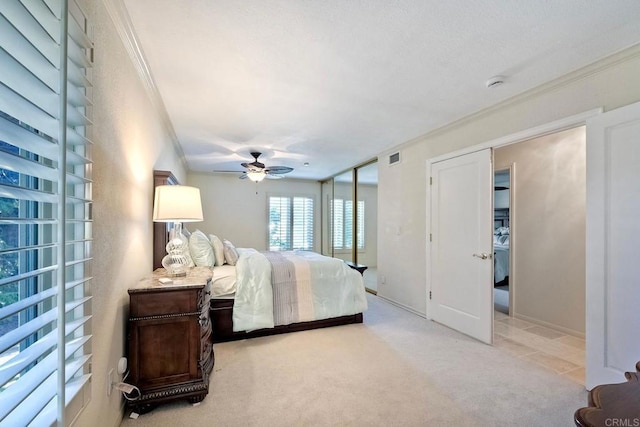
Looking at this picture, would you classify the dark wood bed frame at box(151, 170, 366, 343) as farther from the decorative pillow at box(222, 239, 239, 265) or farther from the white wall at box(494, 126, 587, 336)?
the white wall at box(494, 126, 587, 336)

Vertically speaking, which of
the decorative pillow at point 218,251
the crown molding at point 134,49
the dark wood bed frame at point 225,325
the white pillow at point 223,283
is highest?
the crown molding at point 134,49

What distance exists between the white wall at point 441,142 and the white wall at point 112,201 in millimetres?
3287

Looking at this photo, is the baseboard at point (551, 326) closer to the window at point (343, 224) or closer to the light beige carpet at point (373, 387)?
the light beige carpet at point (373, 387)

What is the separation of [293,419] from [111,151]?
201 cm

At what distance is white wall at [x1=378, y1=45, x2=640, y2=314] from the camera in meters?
2.13

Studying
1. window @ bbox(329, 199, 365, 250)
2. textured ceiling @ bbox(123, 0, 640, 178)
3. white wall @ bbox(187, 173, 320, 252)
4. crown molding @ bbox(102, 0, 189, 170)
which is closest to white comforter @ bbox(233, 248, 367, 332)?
textured ceiling @ bbox(123, 0, 640, 178)

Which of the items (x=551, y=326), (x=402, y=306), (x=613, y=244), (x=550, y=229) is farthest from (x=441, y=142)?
(x=551, y=326)

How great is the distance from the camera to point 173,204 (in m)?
2.25

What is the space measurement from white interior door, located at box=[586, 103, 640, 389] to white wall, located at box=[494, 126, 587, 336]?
1.49m

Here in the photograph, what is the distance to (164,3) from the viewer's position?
5.18 feet

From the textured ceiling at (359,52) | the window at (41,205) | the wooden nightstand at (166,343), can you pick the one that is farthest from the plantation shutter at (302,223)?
the window at (41,205)

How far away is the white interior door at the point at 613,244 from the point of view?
1936 millimetres

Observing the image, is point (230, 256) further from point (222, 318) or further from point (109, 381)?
point (109, 381)

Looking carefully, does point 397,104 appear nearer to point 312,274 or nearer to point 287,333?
point 312,274
